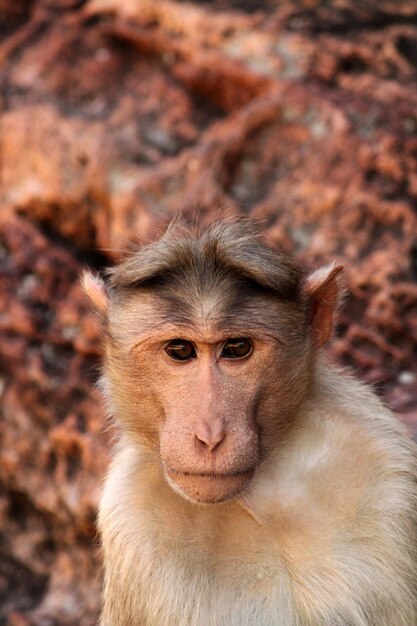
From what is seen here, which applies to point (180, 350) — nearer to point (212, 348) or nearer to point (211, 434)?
point (212, 348)

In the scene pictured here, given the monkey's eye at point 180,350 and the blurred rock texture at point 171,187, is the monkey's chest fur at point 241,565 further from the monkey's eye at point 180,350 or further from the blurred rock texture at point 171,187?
the blurred rock texture at point 171,187

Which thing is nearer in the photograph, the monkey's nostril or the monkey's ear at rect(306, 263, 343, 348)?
the monkey's nostril

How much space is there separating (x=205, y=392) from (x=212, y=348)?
0.15 meters

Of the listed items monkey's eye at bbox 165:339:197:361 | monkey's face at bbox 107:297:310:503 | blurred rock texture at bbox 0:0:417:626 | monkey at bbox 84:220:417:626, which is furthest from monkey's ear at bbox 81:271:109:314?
blurred rock texture at bbox 0:0:417:626

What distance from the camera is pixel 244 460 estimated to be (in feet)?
10.7

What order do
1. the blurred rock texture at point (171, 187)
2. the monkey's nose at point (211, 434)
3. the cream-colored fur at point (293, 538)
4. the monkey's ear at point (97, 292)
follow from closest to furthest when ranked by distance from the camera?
the monkey's nose at point (211, 434) → the cream-colored fur at point (293, 538) → the monkey's ear at point (97, 292) → the blurred rock texture at point (171, 187)

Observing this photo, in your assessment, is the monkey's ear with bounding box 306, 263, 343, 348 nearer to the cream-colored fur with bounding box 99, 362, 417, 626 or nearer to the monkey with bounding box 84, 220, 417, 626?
the monkey with bounding box 84, 220, 417, 626

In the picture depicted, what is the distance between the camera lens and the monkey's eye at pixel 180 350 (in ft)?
11.1

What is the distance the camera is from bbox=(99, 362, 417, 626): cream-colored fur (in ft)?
11.4

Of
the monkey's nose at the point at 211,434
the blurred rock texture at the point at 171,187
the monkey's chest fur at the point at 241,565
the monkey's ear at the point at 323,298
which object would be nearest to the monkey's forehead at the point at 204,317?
the monkey's ear at the point at 323,298

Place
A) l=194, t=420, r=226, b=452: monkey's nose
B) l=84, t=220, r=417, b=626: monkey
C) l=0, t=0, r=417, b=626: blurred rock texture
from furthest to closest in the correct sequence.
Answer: l=0, t=0, r=417, b=626: blurred rock texture
l=84, t=220, r=417, b=626: monkey
l=194, t=420, r=226, b=452: monkey's nose

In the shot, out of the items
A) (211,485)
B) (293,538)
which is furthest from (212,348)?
(293,538)

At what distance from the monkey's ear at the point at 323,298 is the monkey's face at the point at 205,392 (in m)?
0.22

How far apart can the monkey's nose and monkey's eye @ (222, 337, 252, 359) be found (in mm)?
241
